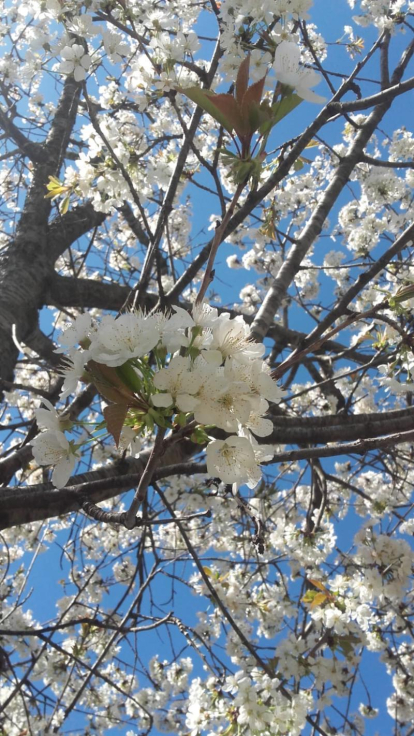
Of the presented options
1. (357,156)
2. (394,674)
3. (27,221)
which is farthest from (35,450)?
(394,674)

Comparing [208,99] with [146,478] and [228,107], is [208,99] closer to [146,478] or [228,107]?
[228,107]

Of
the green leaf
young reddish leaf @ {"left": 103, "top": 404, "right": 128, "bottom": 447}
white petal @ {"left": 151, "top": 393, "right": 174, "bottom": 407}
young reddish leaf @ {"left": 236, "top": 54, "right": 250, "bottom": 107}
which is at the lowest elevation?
young reddish leaf @ {"left": 103, "top": 404, "right": 128, "bottom": 447}

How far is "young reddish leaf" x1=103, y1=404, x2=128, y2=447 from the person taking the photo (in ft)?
2.02

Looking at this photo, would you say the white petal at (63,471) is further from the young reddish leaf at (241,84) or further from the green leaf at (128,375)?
the young reddish leaf at (241,84)

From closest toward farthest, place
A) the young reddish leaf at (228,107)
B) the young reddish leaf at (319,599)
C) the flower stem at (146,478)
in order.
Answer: the flower stem at (146,478) < the young reddish leaf at (228,107) < the young reddish leaf at (319,599)

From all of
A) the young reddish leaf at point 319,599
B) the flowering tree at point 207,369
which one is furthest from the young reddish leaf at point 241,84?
the young reddish leaf at point 319,599

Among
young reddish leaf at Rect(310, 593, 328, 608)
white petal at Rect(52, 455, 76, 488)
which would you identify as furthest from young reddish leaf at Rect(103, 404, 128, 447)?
young reddish leaf at Rect(310, 593, 328, 608)

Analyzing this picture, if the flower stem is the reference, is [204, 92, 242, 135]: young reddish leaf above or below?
above

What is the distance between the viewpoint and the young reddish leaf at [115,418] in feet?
2.02

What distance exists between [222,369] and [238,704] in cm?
143

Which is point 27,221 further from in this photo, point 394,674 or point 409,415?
point 394,674

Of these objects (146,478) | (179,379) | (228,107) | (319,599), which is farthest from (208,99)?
(319,599)

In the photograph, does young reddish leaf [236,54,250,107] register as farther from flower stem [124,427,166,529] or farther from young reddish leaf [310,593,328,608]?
young reddish leaf [310,593,328,608]

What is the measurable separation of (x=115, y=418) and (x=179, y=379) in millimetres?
101
